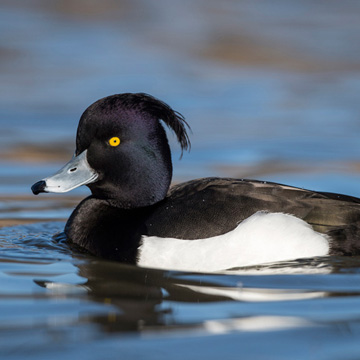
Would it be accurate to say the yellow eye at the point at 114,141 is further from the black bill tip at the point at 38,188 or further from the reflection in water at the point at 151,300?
the reflection in water at the point at 151,300

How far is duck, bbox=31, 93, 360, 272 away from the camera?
5391 mm

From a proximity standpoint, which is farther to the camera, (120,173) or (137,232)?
(120,173)

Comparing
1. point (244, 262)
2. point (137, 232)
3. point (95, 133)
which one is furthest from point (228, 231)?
point (95, 133)

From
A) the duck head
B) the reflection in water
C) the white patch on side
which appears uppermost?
the duck head

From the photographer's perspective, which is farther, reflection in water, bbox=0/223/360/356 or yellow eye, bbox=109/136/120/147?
yellow eye, bbox=109/136/120/147

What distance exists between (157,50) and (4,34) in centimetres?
234

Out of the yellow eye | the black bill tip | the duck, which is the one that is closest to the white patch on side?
the duck

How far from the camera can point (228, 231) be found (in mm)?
5410

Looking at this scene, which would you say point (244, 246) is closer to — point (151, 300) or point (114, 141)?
point (151, 300)

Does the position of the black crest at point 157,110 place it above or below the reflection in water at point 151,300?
above

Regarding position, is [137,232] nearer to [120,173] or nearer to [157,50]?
[120,173]

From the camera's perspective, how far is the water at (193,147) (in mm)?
4176

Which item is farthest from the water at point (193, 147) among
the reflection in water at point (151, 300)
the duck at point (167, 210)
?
the duck at point (167, 210)

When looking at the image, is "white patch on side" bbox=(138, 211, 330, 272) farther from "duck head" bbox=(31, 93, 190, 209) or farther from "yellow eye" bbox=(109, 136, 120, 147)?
"yellow eye" bbox=(109, 136, 120, 147)
